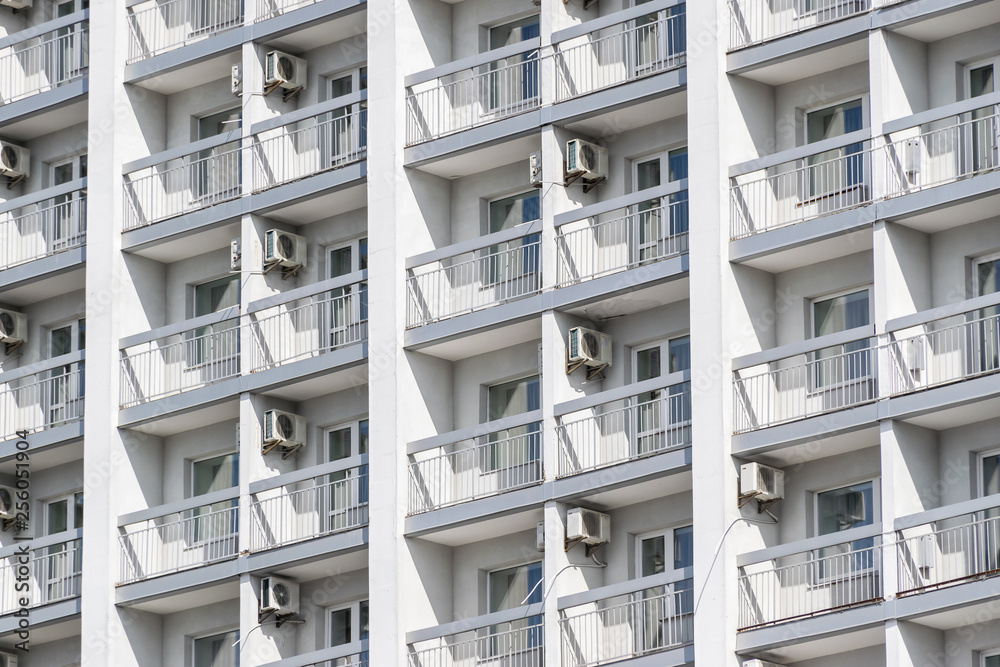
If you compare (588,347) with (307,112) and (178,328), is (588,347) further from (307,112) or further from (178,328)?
(178,328)

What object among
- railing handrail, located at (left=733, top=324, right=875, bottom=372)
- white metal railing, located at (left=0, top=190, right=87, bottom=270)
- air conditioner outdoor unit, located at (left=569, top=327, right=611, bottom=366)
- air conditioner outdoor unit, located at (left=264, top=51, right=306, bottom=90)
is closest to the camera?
railing handrail, located at (left=733, top=324, right=875, bottom=372)

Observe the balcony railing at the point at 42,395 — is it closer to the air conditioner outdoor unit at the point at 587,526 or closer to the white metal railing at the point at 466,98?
the white metal railing at the point at 466,98

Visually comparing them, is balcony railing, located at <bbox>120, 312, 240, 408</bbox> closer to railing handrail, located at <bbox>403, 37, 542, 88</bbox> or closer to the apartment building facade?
the apartment building facade

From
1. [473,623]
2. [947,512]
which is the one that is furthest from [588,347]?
[947,512]

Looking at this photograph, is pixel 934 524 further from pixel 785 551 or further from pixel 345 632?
pixel 345 632

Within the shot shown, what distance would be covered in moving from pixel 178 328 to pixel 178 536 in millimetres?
3986

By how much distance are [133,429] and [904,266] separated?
16170mm

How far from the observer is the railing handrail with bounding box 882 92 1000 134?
46.9 meters

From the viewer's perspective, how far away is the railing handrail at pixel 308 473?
52781 millimetres

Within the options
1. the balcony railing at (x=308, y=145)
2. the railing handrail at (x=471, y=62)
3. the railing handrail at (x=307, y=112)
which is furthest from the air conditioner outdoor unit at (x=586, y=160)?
the balcony railing at (x=308, y=145)

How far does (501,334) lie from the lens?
52.2m

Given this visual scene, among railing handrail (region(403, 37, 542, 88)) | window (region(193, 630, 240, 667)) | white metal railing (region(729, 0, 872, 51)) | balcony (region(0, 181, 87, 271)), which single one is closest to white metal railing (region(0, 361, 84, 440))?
balcony (region(0, 181, 87, 271))

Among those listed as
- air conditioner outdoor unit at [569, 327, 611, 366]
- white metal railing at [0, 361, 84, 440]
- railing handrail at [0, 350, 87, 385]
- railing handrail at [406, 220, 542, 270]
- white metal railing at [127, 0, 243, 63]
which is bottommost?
air conditioner outdoor unit at [569, 327, 611, 366]

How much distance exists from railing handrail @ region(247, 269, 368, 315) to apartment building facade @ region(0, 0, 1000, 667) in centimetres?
8
